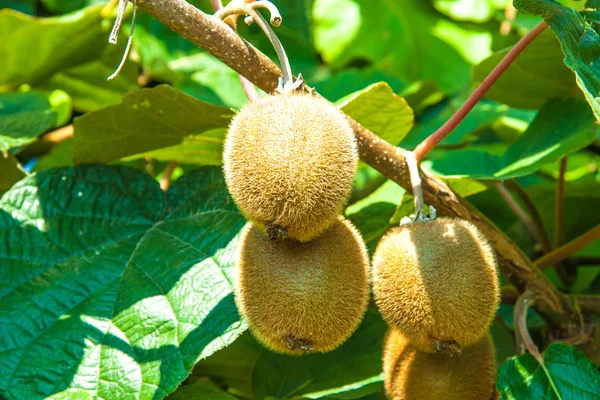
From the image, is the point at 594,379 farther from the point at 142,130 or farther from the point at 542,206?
the point at 142,130

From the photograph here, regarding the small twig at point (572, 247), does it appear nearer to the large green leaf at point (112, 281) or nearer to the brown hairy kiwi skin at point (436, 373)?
the brown hairy kiwi skin at point (436, 373)

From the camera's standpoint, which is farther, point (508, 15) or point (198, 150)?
point (508, 15)

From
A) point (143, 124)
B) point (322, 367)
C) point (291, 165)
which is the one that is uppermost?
point (291, 165)

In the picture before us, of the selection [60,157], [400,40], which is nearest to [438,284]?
[60,157]

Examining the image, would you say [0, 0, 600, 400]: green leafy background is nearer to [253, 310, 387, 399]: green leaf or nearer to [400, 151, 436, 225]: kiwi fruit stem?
[253, 310, 387, 399]: green leaf

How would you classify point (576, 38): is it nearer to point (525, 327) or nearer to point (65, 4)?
point (525, 327)

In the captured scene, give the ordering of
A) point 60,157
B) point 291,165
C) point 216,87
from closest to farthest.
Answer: point 291,165 < point 60,157 < point 216,87

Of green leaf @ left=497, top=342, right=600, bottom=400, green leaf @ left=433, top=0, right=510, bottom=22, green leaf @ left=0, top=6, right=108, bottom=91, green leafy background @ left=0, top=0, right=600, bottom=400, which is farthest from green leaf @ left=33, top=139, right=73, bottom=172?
green leaf @ left=433, top=0, right=510, bottom=22
